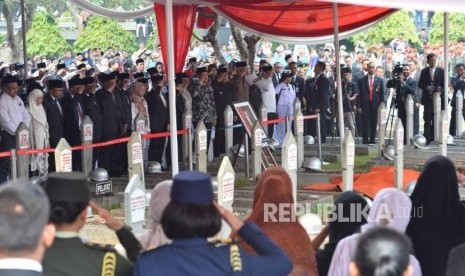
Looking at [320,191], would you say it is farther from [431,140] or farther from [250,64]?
[250,64]

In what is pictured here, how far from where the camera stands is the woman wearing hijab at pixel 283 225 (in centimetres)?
539

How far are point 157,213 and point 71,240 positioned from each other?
0.74 m

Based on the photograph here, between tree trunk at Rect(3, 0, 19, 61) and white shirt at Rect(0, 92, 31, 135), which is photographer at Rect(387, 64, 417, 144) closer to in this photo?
white shirt at Rect(0, 92, 31, 135)

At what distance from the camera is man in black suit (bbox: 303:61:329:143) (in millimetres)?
20516

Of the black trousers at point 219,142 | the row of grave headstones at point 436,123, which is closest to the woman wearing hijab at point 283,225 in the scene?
the row of grave headstones at point 436,123

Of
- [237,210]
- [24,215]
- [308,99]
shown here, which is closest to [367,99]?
[308,99]

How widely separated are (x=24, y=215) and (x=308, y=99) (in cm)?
1786

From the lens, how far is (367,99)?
70.6 feet

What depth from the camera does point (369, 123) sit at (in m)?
21.2

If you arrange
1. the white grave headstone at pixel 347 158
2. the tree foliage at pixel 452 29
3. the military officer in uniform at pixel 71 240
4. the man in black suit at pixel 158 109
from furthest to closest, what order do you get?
the tree foliage at pixel 452 29, the man in black suit at pixel 158 109, the white grave headstone at pixel 347 158, the military officer in uniform at pixel 71 240

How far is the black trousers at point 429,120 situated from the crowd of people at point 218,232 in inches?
525

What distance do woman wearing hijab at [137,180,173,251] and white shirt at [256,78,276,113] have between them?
48.7 ft

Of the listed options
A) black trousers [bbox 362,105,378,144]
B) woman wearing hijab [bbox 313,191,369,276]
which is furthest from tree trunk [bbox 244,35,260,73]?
woman wearing hijab [bbox 313,191,369,276]

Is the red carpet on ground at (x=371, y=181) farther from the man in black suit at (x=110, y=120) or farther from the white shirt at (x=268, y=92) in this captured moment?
the white shirt at (x=268, y=92)
